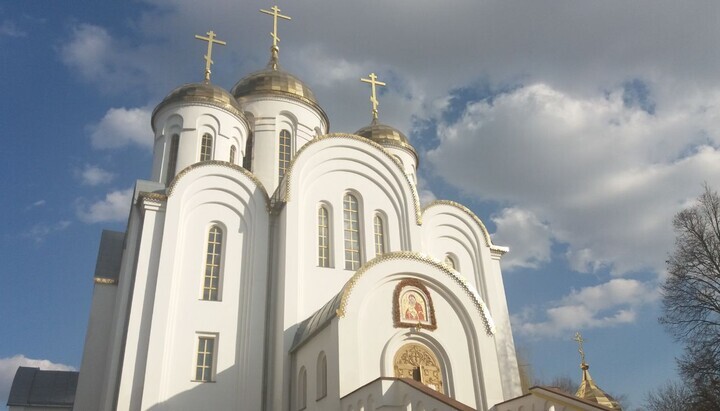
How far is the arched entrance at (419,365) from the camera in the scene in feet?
35.0

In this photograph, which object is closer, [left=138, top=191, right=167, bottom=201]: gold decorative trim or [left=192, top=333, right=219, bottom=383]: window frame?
[left=192, top=333, right=219, bottom=383]: window frame

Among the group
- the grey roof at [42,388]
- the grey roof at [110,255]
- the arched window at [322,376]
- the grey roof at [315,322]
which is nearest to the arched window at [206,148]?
the grey roof at [110,255]

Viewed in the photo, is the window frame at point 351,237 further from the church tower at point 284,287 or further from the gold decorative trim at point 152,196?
the gold decorative trim at point 152,196

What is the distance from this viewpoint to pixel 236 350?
12.6 m

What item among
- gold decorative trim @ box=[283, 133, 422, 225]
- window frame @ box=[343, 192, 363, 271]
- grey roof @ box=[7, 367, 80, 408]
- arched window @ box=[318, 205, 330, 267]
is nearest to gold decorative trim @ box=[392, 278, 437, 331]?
window frame @ box=[343, 192, 363, 271]

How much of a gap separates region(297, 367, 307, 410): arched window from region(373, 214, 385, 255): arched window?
13.1 feet

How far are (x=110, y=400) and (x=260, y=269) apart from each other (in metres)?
4.15

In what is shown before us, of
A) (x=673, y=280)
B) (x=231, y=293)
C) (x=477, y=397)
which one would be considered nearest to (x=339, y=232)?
(x=231, y=293)

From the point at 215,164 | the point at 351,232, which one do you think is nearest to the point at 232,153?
the point at 215,164

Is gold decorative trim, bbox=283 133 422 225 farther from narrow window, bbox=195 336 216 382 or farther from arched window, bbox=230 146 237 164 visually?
narrow window, bbox=195 336 216 382

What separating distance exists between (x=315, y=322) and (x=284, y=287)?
63.8 inches

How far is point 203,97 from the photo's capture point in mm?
16641

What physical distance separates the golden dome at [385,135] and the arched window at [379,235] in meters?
7.00

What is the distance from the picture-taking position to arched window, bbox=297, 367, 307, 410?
11391 millimetres
